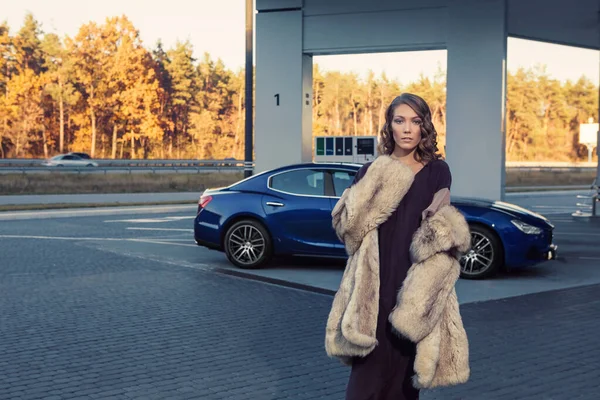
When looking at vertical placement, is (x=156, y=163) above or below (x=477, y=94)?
below

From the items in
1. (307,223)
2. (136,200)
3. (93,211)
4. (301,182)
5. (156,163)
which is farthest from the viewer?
(156,163)

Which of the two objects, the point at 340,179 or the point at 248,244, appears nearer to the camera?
the point at 340,179

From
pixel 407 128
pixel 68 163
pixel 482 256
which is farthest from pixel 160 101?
pixel 407 128

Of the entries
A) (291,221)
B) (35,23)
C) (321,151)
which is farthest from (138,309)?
(35,23)

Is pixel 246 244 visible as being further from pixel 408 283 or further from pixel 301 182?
pixel 408 283

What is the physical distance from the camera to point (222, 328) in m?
7.98

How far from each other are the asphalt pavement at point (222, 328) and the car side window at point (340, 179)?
1.14 meters

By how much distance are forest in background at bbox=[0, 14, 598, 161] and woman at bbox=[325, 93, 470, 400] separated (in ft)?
226

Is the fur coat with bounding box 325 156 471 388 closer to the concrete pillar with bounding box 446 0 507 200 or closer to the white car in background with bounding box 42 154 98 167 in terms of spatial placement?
the concrete pillar with bounding box 446 0 507 200

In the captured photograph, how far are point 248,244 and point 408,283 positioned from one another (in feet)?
28.7

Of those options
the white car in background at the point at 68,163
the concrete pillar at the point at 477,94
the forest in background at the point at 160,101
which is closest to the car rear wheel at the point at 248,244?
the concrete pillar at the point at 477,94

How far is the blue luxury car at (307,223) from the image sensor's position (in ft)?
36.3

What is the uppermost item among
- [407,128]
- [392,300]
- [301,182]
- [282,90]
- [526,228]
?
[282,90]

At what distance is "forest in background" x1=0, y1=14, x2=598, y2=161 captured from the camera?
8275cm
